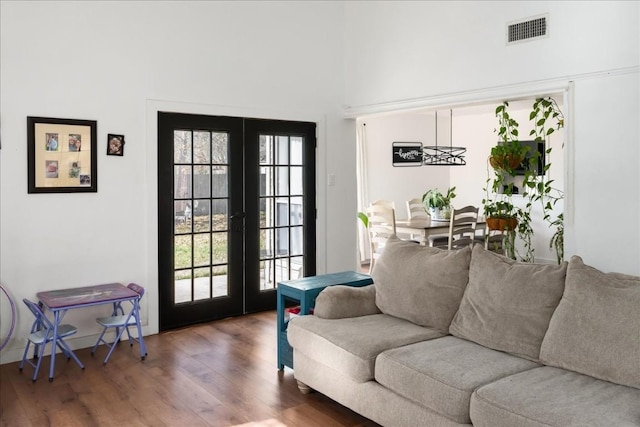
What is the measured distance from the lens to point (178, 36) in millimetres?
5066

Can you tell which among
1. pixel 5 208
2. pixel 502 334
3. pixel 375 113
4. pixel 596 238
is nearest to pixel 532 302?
pixel 502 334

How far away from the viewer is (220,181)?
Result: 538 cm

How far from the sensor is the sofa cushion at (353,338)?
122 inches

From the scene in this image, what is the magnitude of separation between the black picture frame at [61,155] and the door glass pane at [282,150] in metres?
1.76

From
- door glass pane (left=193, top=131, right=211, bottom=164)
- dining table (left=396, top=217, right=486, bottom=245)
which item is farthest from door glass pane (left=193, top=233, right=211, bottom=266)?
dining table (left=396, top=217, right=486, bottom=245)

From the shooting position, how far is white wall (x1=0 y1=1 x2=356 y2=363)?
14.2 feet

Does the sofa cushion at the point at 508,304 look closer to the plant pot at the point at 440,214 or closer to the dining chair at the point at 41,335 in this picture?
the dining chair at the point at 41,335

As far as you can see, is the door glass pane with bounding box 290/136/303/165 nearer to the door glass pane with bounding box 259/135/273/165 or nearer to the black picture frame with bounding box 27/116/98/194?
the door glass pane with bounding box 259/135/273/165

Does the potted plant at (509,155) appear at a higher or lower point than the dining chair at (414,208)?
higher

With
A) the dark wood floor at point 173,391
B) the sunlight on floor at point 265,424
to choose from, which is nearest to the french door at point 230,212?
the dark wood floor at point 173,391

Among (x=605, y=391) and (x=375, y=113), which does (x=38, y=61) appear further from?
(x=605, y=391)

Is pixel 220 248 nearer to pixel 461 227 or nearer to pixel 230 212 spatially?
pixel 230 212

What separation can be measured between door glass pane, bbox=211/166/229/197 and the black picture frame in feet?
3.47

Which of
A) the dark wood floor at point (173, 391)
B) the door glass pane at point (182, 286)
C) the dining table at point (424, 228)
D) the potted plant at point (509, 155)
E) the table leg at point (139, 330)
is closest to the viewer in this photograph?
the dark wood floor at point (173, 391)
